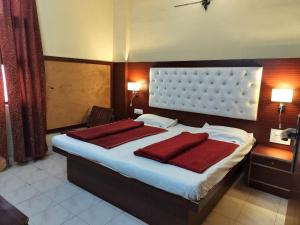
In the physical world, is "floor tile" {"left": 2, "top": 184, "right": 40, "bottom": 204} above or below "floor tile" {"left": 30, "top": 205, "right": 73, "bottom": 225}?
above

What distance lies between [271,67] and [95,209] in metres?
2.62

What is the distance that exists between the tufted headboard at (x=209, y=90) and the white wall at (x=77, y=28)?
3.73ft

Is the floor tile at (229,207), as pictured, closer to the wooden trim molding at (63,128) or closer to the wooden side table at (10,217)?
the wooden side table at (10,217)

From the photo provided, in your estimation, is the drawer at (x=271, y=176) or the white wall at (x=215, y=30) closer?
the drawer at (x=271, y=176)

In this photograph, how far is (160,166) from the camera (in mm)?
1789

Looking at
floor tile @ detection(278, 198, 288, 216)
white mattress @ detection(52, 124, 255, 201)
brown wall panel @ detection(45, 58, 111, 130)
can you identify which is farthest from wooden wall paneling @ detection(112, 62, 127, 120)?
floor tile @ detection(278, 198, 288, 216)

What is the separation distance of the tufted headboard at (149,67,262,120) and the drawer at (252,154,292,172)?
0.56 metres

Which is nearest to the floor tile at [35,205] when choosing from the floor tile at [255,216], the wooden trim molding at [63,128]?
the wooden trim molding at [63,128]

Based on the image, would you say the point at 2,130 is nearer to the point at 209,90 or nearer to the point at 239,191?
the point at 209,90

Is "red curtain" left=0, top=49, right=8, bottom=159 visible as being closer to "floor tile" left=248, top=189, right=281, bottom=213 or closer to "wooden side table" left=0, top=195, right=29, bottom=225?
"wooden side table" left=0, top=195, right=29, bottom=225

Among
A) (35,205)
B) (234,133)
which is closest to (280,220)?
(234,133)

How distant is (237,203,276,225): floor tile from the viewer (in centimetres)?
196

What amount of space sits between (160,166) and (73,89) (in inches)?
92.3

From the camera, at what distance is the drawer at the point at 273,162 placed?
7.48 feet
